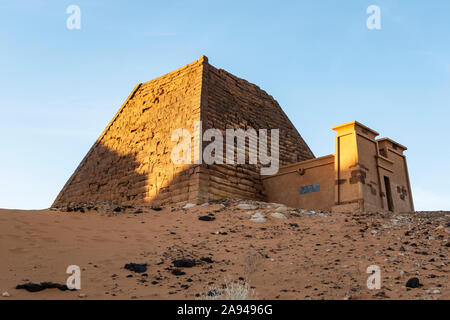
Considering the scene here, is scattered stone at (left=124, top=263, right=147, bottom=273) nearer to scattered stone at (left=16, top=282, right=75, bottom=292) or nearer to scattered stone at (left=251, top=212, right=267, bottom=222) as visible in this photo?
scattered stone at (left=16, top=282, right=75, bottom=292)

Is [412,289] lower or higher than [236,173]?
lower

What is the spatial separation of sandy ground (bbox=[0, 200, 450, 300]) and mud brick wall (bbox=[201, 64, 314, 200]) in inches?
123

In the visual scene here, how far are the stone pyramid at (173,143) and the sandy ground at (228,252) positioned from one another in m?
2.90

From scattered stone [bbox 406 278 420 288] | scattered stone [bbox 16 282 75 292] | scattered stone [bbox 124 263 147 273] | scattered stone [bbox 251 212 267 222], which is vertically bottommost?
scattered stone [bbox 16 282 75 292]

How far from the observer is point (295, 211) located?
10148 mm

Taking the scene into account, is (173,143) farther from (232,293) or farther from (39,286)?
(232,293)

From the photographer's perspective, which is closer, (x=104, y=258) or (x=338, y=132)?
(x=104, y=258)

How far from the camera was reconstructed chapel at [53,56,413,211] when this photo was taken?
12258 mm

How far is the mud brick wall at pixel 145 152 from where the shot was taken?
13283mm

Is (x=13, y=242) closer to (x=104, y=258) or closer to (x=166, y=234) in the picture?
(x=104, y=258)

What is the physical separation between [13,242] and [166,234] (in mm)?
2847

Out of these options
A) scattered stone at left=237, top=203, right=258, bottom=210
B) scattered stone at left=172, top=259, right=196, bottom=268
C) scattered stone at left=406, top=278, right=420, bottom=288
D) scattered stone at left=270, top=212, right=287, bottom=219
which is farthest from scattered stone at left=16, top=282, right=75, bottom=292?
scattered stone at left=237, top=203, right=258, bottom=210

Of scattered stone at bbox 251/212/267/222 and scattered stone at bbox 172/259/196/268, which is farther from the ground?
scattered stone at bbox 251/212/267/222
